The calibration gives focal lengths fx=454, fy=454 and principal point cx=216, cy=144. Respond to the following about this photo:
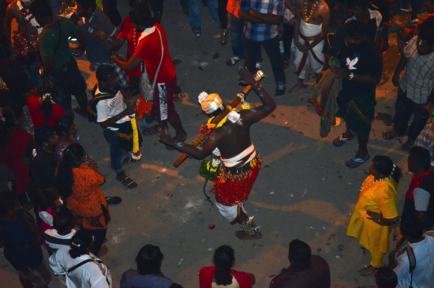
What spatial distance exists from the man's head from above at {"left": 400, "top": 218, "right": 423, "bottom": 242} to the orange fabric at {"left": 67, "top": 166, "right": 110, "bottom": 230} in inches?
129

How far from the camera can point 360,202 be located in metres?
5.04

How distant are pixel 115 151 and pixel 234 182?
1993mm

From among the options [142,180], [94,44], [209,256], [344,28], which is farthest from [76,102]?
[344,28]

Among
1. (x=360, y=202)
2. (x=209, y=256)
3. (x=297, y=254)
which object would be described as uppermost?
(x=297, y=254)

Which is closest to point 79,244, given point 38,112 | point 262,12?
point 38,112

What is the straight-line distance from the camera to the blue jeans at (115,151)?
6215 mm

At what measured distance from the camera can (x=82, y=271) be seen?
14.0 feet

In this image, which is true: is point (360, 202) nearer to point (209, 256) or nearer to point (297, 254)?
point (297, 254)

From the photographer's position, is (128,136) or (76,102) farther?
(76,102)

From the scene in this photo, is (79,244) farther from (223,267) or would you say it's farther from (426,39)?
Answer: (426,39)

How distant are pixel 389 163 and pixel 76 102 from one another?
5742 mm

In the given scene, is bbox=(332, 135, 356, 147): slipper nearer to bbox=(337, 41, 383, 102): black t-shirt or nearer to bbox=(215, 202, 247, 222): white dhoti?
bbox=(337, 41, 383, 102): black t-shirt

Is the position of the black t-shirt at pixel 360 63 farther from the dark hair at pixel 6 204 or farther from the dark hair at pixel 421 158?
the dark hair at pixel 6 204

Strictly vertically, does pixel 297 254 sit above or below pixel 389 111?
above
